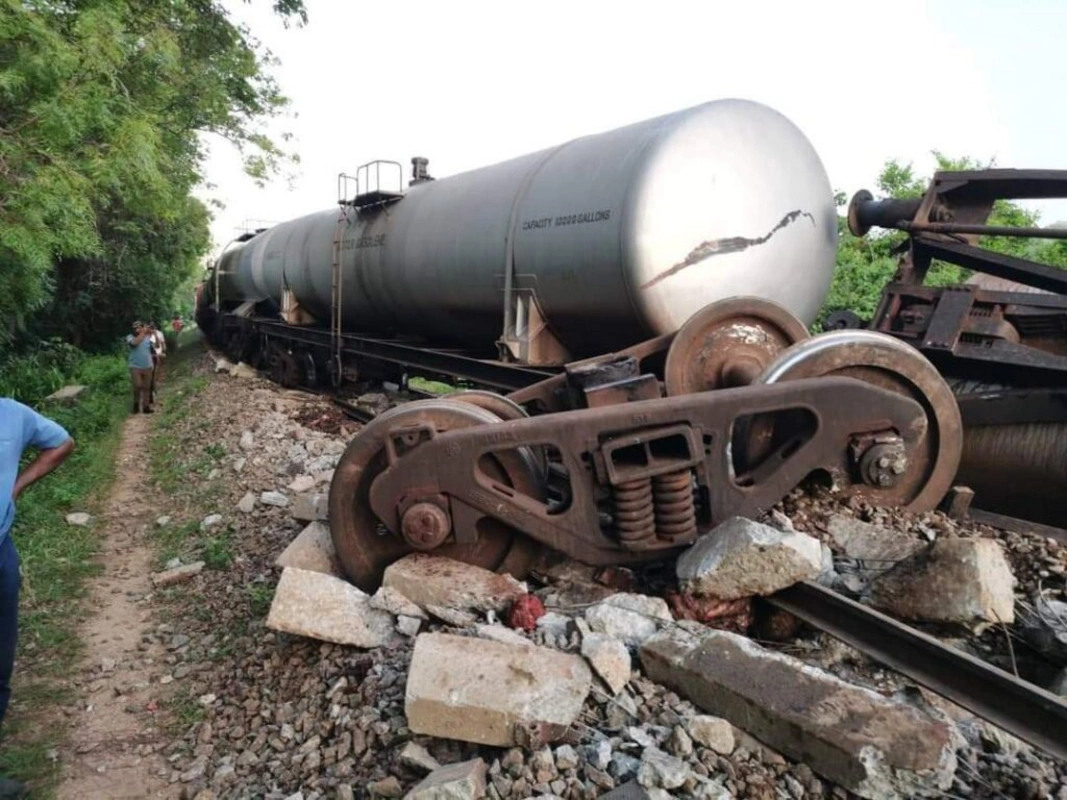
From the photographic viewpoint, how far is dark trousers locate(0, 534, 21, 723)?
339cm

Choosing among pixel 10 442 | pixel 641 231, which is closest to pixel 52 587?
pixel 10 442

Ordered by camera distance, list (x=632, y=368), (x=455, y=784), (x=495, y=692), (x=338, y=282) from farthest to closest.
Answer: (x=338, y=282) < (x=632, y=368) < (x=495, y=692) < (x=455, y=784)

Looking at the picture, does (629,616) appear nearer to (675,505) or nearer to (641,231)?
(675,505)

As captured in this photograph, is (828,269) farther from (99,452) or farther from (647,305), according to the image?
(99,452)

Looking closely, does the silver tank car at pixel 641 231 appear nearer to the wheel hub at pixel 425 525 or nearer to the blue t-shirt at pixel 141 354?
the wheel hub at pixel 425 525

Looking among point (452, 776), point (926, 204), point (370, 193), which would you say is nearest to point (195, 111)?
point (370, 193)

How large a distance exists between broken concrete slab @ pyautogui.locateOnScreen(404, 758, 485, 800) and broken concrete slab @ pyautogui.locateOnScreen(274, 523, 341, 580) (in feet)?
5.91

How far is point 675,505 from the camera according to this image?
341cm

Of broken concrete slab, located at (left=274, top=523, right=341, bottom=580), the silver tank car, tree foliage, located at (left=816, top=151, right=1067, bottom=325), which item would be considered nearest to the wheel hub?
broken concrete slab, located at (left=274, top=523, right=341, bottom=580)

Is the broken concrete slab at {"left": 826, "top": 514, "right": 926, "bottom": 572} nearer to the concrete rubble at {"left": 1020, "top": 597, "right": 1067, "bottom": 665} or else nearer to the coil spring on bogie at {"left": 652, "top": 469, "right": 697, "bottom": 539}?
the concrete rubble at {"left": 1020, "top": 597, "right": 1067, "bottom": 665}

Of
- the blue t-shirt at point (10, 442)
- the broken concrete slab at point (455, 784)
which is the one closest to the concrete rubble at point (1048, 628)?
the broken concrete slab at point (455, 784)

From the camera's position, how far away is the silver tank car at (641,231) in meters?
4.78

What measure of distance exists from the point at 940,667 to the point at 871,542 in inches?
35.7

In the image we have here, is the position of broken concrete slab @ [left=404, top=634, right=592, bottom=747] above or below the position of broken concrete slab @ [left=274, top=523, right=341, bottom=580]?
above
